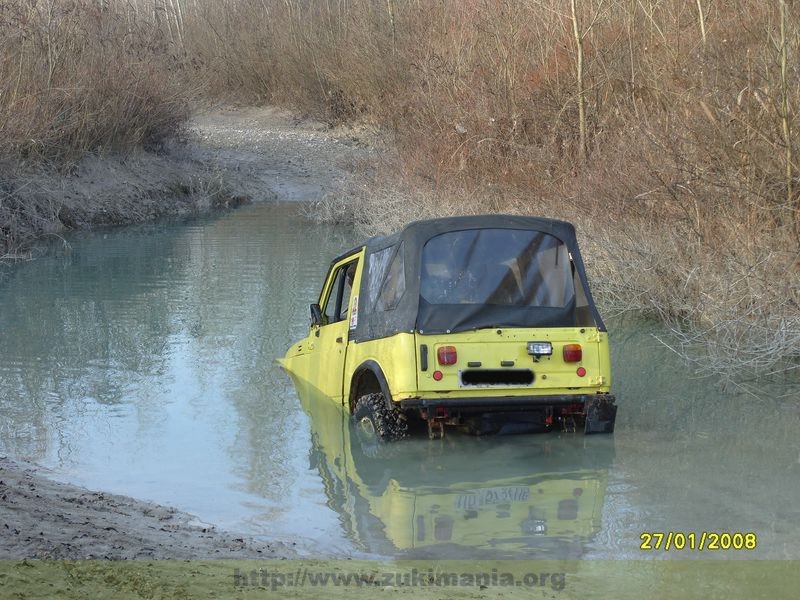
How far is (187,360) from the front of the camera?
12.9 meters

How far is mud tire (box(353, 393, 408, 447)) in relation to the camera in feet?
29.1

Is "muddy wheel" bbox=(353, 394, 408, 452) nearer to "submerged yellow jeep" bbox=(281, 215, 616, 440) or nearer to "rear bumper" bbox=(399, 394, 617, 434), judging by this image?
"submerged yellow jeep" bbox=(281, 215, 616, 440)

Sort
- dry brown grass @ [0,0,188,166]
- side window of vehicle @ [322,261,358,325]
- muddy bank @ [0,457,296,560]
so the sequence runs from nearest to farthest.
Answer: muddy bank @ [0,457,296,560] < side window of vehicle @ [322,261,358,325] < dry brown grass @ [0,0,188,166]

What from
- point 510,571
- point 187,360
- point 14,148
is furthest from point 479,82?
point 510,571

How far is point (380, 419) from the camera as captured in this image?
8.89 metres

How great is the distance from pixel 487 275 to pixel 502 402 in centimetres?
103

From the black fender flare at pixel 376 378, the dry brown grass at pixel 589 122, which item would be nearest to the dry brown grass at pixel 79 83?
the dry brown grass at pixel 589 122

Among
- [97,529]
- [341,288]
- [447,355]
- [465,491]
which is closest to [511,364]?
[447,355]

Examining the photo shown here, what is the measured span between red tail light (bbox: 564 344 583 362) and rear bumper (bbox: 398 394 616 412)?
27 cm

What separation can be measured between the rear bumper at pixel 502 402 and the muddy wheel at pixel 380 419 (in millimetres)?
424

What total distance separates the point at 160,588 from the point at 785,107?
1019 cm

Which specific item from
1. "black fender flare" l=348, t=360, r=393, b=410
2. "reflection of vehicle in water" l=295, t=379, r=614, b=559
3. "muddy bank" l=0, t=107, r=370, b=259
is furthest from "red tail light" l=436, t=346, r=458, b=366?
"muddy bank" l=0, t=107, r=370, b=259
